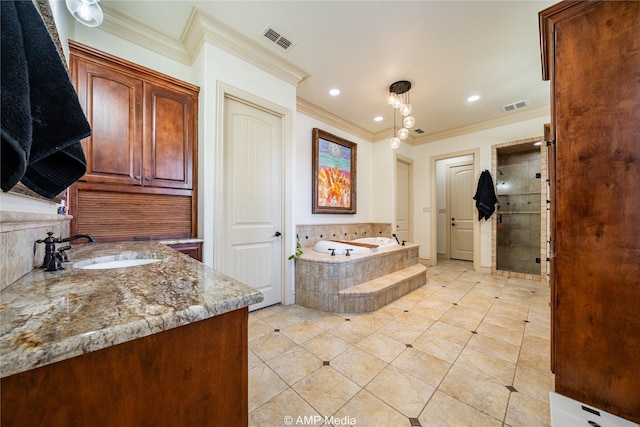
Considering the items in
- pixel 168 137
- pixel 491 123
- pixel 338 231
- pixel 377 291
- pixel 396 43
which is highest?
pixel 396 43

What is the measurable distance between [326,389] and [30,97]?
1.79 m

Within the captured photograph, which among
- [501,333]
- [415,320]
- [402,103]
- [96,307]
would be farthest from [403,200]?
[96,307]

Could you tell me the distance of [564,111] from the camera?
1288mm

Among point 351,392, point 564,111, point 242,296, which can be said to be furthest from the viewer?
point 351,392

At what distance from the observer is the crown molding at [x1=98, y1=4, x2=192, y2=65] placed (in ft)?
6.64

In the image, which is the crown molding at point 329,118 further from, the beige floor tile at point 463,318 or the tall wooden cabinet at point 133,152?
the beige floor tile at point 463,318

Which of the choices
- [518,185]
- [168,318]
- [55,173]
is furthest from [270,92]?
[518,185]

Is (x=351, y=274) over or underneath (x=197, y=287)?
underneath

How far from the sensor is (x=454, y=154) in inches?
182

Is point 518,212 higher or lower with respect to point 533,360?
higher

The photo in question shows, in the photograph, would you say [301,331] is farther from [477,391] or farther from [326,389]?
[477,391]

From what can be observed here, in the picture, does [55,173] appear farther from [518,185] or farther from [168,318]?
[518,185]

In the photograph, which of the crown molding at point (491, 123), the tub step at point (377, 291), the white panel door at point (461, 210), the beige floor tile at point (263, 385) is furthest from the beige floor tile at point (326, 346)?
the white panel door at point (461, 210)

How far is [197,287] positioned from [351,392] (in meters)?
1.25
